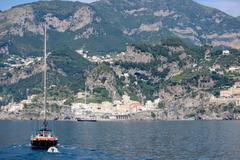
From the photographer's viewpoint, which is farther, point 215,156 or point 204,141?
point 204,141

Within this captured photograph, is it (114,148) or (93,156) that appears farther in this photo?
(114,148)

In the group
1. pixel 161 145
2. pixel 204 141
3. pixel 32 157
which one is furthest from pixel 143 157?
pixel 204 141

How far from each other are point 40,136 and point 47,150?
4.90m

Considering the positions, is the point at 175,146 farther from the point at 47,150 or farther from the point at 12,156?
the point at 12,156

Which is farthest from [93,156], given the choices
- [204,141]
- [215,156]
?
[204,141]

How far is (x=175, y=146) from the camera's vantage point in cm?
15288

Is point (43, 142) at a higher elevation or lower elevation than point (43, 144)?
higher

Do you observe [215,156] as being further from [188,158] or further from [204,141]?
[204,141]

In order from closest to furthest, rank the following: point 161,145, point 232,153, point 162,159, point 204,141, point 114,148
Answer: point 162,159, point 232,153, point 114,148, point 161,145, point 204,141

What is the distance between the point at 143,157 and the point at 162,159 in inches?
169

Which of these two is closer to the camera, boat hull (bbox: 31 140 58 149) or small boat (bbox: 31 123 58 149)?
boat hull (bbox: 31 140 58 149)

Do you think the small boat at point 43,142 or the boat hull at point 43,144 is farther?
the small boat at point 43,142

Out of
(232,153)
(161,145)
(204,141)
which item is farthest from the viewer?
(204,141)

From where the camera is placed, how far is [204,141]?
169 meters
